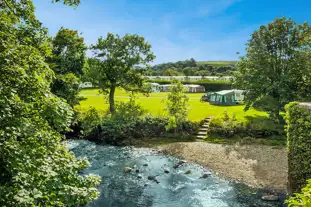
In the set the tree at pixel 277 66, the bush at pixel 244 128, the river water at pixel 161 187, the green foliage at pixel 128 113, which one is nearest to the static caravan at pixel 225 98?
the tree at pixel 277 66

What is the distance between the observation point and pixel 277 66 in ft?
104

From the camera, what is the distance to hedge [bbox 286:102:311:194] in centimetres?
1373

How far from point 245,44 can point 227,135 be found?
1170 cm

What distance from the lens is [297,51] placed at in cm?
3022

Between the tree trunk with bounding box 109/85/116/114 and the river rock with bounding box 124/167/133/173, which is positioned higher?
the tree trunk with bounding box 109/85/116/114

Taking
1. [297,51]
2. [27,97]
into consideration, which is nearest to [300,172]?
[27,97]

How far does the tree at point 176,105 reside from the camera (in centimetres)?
2988

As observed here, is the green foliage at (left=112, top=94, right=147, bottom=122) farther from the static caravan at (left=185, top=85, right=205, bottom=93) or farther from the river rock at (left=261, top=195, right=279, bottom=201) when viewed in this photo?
the static caravan at (left=185, top=85, right=205, bottom=93)

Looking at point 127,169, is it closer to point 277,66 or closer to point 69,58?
point 69,58

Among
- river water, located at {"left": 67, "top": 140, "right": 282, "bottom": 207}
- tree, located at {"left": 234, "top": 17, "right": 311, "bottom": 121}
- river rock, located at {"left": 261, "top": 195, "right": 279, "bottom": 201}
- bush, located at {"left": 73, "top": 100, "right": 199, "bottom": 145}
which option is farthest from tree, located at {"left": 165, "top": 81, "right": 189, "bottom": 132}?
river rock, located at {"left": 261, "top": 195, "right": 279, "bottom": 201}

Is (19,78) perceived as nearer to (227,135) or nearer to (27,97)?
(27,97)

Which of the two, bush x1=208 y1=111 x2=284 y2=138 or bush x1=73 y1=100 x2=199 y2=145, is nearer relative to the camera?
bush x1=208 y1=111 x2=284 y2=138

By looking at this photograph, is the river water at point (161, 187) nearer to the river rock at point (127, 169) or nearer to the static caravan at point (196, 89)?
the river rock at point (127, 169)

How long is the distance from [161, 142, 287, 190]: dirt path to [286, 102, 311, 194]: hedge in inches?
126
